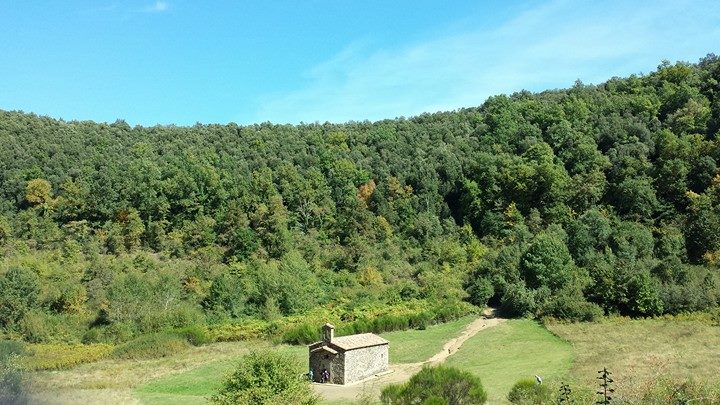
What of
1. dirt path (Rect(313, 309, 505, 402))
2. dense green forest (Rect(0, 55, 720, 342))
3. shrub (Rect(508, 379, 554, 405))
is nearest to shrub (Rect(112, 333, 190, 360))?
dense green forest (Rect(0, 55, 720, 342))

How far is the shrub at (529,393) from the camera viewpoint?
2039 cm

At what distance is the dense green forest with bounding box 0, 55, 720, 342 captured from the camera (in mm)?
57469

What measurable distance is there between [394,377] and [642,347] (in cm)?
1643

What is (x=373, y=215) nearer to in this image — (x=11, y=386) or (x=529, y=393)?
(x=11, y=386)

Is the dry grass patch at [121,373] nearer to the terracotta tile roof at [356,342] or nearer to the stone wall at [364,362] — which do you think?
the terracotta tile roof at [356,342]

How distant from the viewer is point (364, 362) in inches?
1487

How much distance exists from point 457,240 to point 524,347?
104ft

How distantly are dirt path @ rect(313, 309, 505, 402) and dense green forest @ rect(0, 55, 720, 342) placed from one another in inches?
195

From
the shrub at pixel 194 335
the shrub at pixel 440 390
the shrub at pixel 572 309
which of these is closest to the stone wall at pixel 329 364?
the shrub at pixel 440 390

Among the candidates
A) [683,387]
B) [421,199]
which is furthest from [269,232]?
[683,387]

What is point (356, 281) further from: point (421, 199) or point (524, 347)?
point (524, 347)

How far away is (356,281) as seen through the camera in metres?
66.7

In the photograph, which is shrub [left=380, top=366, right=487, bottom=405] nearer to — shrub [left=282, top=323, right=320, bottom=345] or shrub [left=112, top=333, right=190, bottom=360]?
shrub [left=282, top=323, right=320, bottom=345]

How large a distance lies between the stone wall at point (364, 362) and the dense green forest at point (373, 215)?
2021 cm
